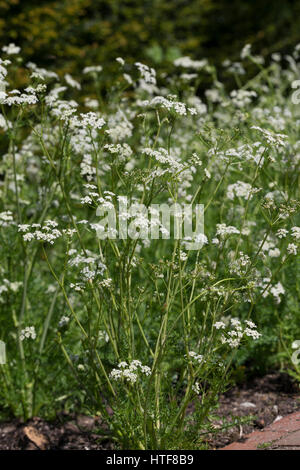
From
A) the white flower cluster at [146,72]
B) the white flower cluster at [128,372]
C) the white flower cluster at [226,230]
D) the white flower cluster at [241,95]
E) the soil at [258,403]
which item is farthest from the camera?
→ the white flower cluster at [241,95]

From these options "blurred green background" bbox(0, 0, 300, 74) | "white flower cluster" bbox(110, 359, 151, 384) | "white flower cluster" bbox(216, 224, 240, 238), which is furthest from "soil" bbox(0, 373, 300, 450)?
"blurred green background" bbox(0, 0, 300, 74)

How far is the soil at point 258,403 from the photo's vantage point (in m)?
3.17

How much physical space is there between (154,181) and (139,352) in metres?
0.90

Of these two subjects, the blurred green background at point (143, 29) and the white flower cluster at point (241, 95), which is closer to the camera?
the white flower cluster at point (241, 95)

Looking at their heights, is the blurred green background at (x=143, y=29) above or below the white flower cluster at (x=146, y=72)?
above

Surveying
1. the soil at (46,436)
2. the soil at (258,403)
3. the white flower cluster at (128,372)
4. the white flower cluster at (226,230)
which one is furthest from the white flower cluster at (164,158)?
the soil at (46,436)

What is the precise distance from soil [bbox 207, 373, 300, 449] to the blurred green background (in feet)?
13.2

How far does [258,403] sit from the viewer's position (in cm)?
346

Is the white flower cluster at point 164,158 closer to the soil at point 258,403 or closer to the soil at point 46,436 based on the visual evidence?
the soil at point 258,403

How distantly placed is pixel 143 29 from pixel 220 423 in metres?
6.60

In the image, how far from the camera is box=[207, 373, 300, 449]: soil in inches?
125

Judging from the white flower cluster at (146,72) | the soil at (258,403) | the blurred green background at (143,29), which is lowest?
the soil at (258,403)

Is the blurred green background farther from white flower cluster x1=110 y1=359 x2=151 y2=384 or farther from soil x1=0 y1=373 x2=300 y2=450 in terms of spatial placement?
white flower cluster x1=110 y1=359 x2=151 y2=384

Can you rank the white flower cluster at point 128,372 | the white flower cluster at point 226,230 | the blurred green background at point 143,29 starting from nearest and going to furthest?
the white flower cluster at point 128,372
the white flower cluster at point 226,230
the blurred green background at point 143,29
